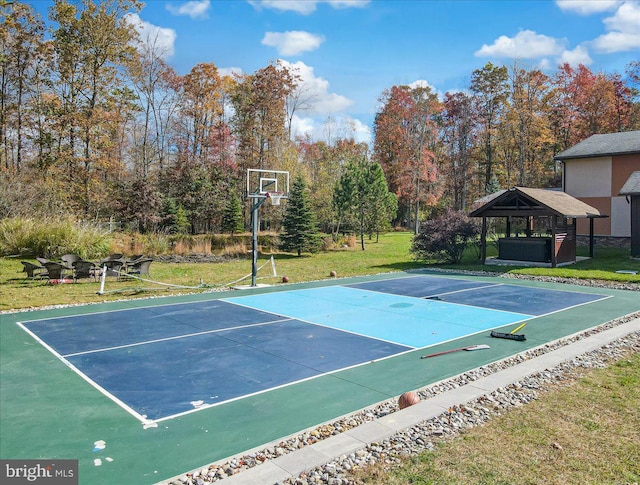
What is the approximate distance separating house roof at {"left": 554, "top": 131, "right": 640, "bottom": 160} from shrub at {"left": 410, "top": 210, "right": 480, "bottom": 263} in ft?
31.8

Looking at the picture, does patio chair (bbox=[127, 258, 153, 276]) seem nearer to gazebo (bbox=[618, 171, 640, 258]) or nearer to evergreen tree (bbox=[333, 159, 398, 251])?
evergreen tree (bbox=[333, 159, 398, 251])

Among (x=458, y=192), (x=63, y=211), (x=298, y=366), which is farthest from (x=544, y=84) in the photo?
(x=298, y=366)

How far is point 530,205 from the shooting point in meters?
19.3

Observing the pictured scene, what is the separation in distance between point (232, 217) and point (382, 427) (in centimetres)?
2762

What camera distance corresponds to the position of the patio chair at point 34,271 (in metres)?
14.2

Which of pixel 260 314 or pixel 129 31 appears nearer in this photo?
pixel 260 314

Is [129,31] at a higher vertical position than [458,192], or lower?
higher

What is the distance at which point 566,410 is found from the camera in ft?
16.4

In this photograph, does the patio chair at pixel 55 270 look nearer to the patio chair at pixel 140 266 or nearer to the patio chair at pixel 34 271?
the patio chair at pixel 34 271

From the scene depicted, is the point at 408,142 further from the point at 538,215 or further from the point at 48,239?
the point at 48,239

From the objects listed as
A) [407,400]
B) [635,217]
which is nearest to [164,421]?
[407,400]

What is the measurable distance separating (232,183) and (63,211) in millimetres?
13454

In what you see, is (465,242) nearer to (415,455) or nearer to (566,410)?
(566,410)

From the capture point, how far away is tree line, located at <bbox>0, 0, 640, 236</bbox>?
26281mm
